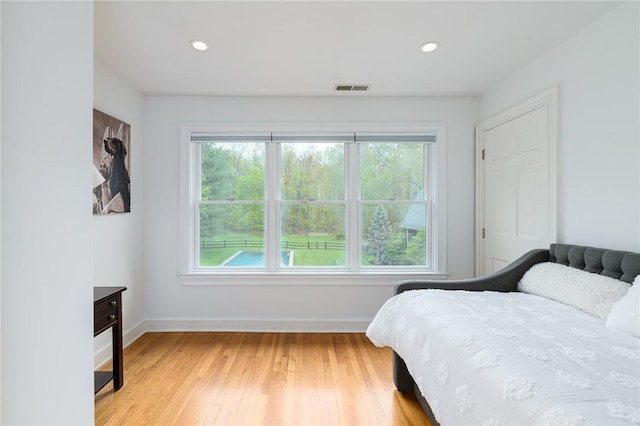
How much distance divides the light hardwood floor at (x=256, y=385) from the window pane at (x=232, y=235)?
785mm

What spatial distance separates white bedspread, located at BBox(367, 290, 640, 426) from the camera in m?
0.92

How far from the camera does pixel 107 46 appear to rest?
2.25m

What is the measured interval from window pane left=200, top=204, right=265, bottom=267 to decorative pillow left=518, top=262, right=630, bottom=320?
7.81 ft

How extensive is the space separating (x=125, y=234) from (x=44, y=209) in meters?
2.65

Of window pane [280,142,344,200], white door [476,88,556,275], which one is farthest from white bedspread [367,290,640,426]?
window pane [280,142,344,200]

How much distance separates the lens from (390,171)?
335cm

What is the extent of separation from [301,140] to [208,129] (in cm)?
96

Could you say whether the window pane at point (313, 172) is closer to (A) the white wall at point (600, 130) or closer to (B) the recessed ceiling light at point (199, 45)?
(B) the recessed ceiling light at point (199, 45)

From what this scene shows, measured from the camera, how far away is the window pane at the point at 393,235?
3350mm

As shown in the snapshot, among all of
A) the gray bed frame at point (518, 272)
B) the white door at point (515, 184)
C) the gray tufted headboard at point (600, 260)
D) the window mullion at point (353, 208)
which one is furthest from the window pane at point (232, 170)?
the gray tufted headboard at point (600, 260)

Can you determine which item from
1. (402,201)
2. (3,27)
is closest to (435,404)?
(3,27)

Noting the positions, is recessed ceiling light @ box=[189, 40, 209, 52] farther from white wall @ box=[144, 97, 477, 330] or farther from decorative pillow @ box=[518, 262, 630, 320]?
decorative pillow @ box=[518, 262, 630, 320]

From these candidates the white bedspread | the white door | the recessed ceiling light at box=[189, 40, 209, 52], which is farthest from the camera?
the white door

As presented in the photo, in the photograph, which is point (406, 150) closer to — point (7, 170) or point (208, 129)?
point (208, 129)
